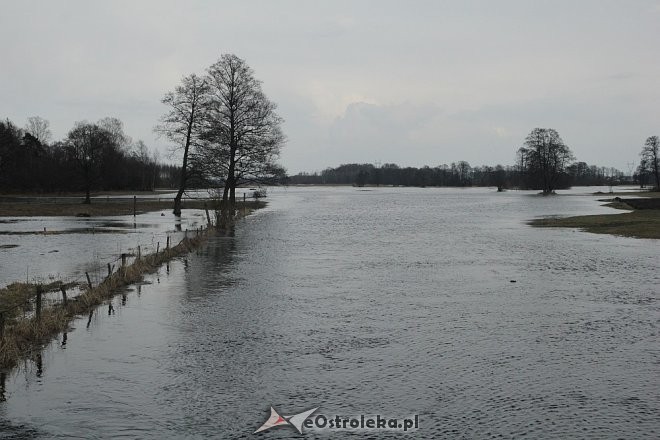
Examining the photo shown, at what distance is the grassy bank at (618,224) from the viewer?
39781mm

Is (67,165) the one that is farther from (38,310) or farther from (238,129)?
(38,310)

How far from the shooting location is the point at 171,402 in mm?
10031

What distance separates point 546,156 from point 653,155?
857 inches

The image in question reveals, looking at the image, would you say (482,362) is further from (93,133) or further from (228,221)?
(93,133)

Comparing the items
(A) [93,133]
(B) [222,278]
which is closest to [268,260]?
(B) [222,278]

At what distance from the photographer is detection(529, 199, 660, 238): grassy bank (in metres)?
39.8

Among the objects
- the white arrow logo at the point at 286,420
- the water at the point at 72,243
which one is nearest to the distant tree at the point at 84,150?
the water at the point at 72,243

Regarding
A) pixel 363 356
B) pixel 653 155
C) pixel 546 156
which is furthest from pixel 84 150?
pixel 653 155

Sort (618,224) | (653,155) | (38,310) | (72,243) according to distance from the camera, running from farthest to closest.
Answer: (653,155)
(618,224)
(72,243)
(38,310)

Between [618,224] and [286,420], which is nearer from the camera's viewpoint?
[286,420]

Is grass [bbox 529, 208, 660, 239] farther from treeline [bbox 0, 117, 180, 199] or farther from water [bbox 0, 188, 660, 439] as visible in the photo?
treeline [bbox 0, 117, 180, 199]

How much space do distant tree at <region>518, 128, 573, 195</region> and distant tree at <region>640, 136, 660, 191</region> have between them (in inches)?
613

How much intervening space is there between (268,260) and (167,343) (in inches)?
574

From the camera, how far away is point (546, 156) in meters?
133
